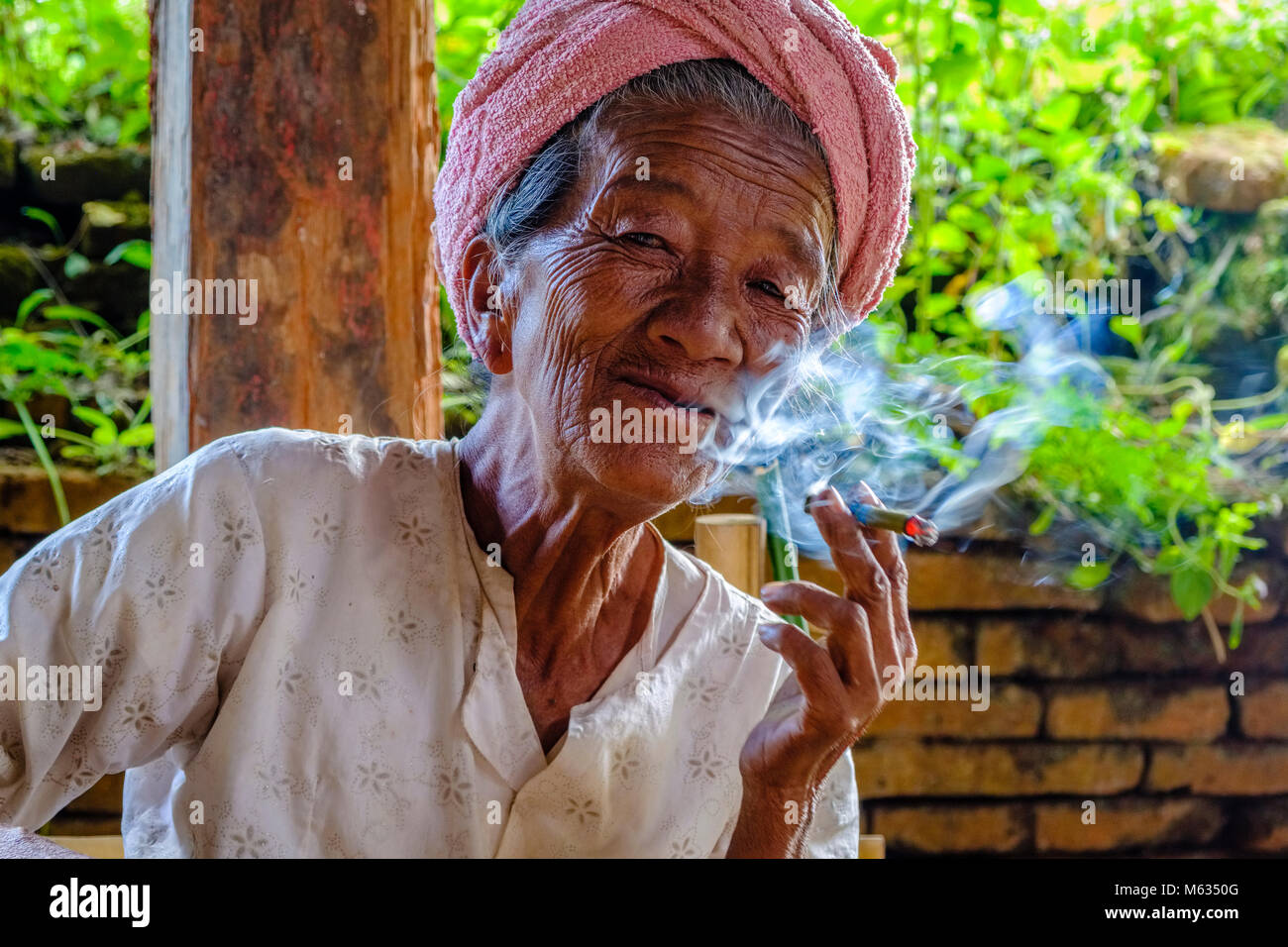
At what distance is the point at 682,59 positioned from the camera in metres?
1.64

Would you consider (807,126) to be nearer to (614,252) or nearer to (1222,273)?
(614,252)

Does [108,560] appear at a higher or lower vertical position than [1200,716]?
higher

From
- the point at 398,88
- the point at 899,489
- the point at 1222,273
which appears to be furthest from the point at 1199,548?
the point at 398,88

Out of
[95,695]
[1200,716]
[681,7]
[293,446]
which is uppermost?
[681,7]

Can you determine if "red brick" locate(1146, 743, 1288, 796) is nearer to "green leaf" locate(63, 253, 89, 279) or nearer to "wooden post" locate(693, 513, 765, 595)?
"wooden post" locate(693, 513, 765, 595)

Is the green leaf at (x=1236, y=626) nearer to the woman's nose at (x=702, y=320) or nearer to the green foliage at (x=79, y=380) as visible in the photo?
the woman's nose at (x=702, y=320)

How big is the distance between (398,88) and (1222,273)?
131 inches

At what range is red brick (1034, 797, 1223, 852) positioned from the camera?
353 centimetres

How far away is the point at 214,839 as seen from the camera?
5.15ft

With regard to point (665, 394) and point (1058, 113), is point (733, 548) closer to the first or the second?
point (665, 394)

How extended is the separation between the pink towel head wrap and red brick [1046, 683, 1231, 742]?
2.16 metres

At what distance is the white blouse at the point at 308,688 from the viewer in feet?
5.10

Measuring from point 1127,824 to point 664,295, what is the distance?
283cm

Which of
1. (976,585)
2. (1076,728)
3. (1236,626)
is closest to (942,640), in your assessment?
(976,585)
